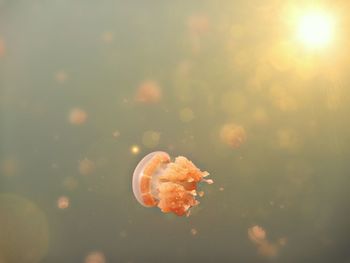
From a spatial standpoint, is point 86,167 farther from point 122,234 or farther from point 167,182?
point 167,182

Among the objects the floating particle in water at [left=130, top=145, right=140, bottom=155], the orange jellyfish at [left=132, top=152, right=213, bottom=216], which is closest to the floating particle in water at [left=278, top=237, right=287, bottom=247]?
the orange jellyfish at [left=132, top=152, right=213, bottom=216]

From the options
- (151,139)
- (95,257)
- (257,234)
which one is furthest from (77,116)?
(257,234)

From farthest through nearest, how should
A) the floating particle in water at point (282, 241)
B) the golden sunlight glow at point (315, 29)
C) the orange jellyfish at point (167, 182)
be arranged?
the floating particle in water at point (282, 241) → the golden sunlight glow at point (315, 29) → the orange jellyfish at point (167, 182)

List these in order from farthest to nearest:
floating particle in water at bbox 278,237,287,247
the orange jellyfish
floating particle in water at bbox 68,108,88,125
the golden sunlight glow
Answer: floating particle in water at bbox 68,108,88,125 → floating particle in water at bbox 278,237,287,247 → the golden sunlight glow → the orange jellyfish

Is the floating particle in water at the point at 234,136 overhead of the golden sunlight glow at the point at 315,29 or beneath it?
beneath

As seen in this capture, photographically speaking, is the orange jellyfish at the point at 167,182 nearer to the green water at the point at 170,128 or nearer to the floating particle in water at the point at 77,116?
the green water at the point at 170,128

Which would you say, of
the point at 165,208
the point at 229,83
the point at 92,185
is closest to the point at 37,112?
the point at 92,185

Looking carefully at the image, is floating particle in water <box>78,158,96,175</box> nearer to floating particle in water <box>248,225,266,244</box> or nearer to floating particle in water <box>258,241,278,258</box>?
floating particle in water <box>248,225,266,244</box>

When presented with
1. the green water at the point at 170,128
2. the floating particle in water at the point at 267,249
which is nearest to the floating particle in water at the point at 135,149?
the green water at the point at 170,128

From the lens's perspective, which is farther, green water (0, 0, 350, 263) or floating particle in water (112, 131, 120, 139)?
floating particle in water (112, 131, 120, 139)
